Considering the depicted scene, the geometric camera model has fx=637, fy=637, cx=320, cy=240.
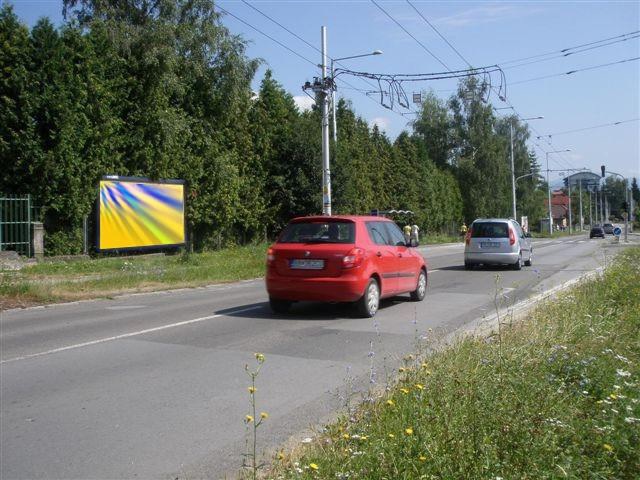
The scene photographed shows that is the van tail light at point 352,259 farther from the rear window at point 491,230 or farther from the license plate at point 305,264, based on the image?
the rear window at point 491,230

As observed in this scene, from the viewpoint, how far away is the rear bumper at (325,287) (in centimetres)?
1034

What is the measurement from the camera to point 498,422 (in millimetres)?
4035

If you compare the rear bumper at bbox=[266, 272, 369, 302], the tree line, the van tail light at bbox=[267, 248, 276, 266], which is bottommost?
the rear bumper at bbox=[266, 272, 369, 302]

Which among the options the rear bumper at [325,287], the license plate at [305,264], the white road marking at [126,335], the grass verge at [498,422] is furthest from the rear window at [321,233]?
the grass verge at [498,422]

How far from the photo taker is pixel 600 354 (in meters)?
5.85

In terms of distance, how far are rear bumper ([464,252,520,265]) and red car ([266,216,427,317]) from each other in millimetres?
10725

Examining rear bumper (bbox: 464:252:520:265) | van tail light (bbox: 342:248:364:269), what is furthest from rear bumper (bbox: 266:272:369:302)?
rear bumper (bbox: 464:252:520:265)

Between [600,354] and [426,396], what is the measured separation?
2.10 meters

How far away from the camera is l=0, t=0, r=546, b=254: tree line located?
63.6ft

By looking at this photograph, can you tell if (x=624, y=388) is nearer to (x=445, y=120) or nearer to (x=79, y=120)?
(x=79, y=120)

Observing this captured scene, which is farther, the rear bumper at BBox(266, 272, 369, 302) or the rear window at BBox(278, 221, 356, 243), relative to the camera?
the rear window at BBox(278, 221, 356, 243)

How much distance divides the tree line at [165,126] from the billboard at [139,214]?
22.8 inches

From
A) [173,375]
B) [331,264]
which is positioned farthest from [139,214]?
[173,375]

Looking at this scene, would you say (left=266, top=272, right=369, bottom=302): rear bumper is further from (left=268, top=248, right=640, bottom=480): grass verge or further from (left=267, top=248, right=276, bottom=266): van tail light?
(left=268, top=248, right=640, bottom=480): grass verge
